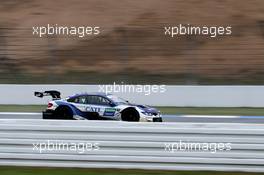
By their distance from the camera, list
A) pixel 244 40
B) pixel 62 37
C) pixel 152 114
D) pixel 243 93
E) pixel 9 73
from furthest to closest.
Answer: pixel 62 37 < pixel 244 40 < pixel 9 73 < pixel 243 93 < pixel 152 114

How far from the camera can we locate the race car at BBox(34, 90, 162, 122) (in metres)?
16.0

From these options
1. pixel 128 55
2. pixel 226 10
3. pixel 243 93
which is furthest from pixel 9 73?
pixel 226 10

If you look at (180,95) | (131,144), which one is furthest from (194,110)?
(131,144)

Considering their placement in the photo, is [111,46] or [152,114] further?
[111,46]

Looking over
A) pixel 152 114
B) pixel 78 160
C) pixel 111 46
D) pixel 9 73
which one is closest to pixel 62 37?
pixel 111 46

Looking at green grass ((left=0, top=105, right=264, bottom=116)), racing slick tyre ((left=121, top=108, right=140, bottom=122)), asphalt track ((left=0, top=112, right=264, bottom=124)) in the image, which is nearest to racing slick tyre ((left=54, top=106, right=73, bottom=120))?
racing slick tyre ((left=121, top=108, right=140, bottom=122))

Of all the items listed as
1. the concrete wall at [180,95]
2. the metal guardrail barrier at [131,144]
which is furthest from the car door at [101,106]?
the metal guardrail barrier at [131,144]

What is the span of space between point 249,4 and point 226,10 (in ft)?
3.83

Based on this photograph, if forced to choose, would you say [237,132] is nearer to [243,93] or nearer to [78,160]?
[78,160]

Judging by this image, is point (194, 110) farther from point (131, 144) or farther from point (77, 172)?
point (77, 172)

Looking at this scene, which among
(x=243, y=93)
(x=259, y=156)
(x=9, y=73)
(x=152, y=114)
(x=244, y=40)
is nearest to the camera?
(x=259, y=156)

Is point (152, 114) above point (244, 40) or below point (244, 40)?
below

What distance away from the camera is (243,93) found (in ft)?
67.2

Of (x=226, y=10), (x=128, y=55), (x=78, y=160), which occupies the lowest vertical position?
(x=78, y=160)
